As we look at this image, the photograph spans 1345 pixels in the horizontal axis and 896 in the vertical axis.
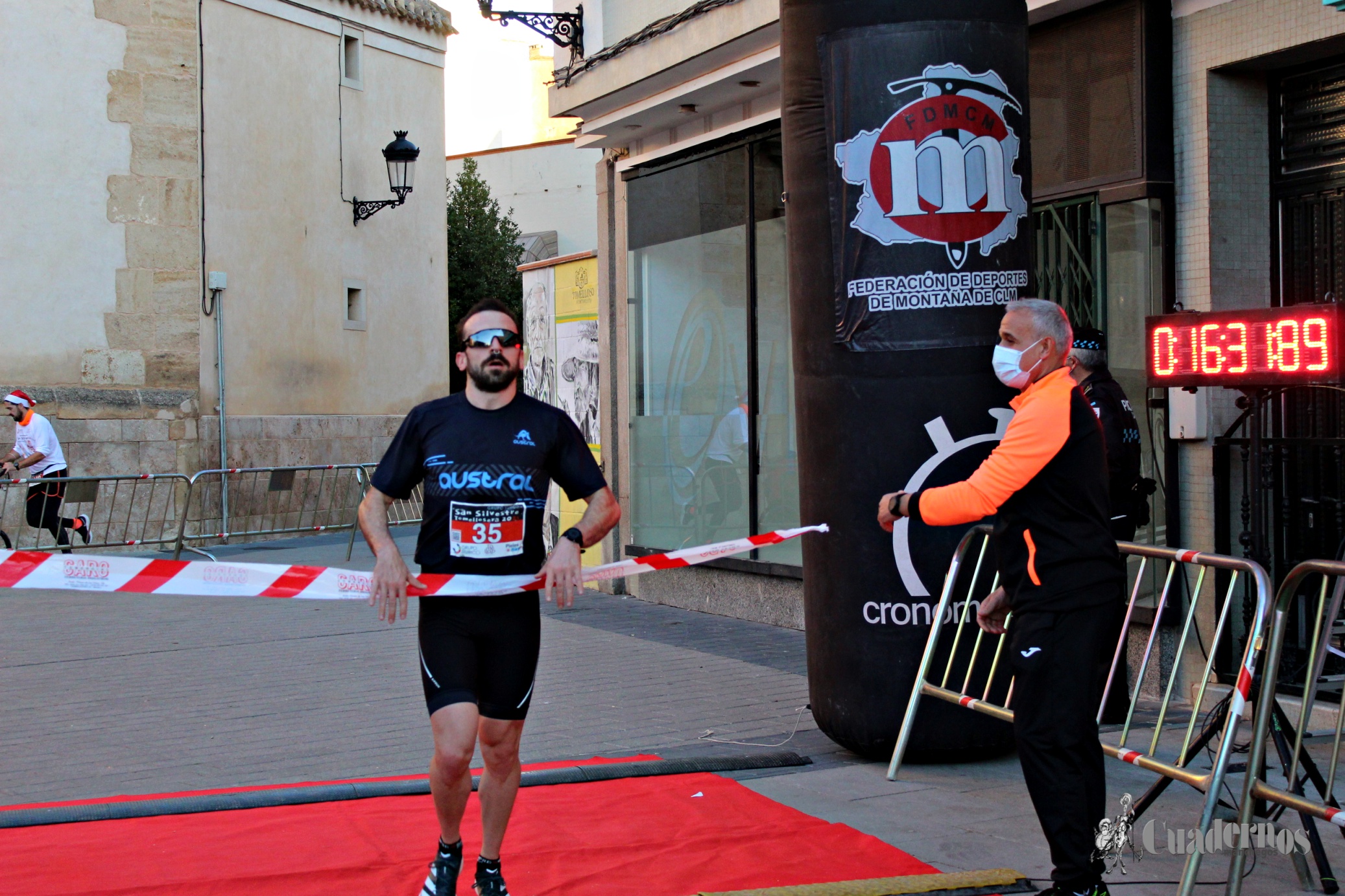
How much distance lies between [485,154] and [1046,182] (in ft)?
96.9

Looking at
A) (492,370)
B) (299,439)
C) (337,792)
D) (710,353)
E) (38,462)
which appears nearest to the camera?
(492,370)

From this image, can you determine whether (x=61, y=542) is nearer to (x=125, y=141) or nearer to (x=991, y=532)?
(x=125, y=141)

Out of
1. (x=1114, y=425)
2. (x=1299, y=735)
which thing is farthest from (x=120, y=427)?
(x=1299, y=735)

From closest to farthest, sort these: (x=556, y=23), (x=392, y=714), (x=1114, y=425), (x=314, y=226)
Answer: (x=1114, y=425) < (x=392, y=714) < (x=556, y=23) < (x=314, y=226)

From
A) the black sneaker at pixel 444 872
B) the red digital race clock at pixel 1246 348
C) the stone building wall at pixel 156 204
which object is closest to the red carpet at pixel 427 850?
the black sneaker at pixel 444 872

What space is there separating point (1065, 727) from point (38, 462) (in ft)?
44.8

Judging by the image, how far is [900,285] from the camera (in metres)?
5.98

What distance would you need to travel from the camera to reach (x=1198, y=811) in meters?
5.53

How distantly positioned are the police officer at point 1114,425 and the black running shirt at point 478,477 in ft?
10.1

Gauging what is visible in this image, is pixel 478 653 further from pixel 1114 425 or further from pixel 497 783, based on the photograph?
pixel 1114 425

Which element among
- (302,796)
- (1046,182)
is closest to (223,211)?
(1046,182)

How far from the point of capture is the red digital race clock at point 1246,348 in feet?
19.6

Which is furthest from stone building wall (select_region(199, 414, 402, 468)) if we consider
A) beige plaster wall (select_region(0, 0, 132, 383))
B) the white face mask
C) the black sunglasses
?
the white face mask

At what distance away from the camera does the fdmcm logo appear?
593 centimetres
